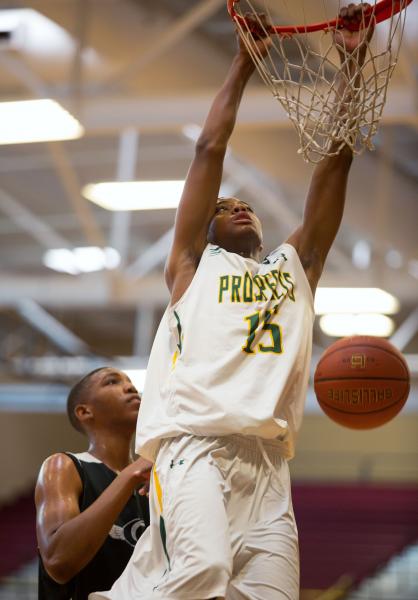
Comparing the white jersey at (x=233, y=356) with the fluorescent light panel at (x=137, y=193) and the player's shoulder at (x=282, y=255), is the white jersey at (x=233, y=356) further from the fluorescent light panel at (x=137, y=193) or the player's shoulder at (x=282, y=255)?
the fluorescent light panel at (x=137, y=193)

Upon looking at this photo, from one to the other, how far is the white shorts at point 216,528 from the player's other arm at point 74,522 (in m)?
0.27

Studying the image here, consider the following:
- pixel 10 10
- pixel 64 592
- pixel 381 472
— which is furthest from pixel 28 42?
pixel 381 472

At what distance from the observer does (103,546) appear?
4297mm

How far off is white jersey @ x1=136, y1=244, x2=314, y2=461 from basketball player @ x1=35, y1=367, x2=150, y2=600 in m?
0.35

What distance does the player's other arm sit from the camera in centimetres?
386

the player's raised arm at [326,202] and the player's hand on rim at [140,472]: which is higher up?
the player's raised arm at [326,202]

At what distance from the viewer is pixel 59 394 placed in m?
18.7

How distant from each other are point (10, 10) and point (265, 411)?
717cm

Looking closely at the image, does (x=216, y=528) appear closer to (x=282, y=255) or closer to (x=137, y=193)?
(x=282, y=255)

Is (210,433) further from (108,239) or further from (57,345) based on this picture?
(57,345)

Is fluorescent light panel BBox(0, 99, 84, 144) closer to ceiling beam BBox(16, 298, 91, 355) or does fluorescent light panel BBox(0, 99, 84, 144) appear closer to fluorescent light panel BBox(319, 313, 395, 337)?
fluorescent light panel BBox(319, 313, 395, 337)

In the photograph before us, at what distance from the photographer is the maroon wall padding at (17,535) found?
Answer: 603 inches

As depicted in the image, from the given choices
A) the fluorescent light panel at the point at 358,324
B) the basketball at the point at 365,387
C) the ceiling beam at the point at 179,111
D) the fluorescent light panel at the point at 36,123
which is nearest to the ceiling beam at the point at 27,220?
the fluorescent light panel at the point at 358,324

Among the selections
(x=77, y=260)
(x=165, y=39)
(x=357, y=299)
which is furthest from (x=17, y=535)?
(x=165, y=39)
